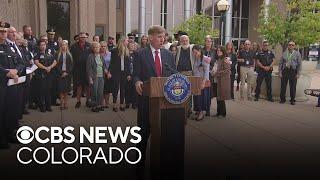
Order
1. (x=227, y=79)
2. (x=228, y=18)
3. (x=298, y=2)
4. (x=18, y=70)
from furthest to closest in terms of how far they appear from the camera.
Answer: (x=228, y=18) < (x=298, y=2) < (x=227, y=79) < (x=18, y=70)

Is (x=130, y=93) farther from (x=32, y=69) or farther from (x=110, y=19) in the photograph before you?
(x=110, y=19)

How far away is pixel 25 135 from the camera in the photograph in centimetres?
707

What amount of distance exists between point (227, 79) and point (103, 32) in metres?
18.9

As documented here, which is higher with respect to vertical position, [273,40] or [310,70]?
[273,40]

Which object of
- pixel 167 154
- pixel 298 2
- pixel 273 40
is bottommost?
pixel 167 154

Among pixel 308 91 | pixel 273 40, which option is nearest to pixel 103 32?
pixel 273 40

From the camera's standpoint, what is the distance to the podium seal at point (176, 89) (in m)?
3.91

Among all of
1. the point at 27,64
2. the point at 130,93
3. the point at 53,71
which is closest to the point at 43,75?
the point at 53,71

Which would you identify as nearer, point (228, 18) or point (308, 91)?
point (308, 91)

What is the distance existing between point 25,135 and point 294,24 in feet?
28.7

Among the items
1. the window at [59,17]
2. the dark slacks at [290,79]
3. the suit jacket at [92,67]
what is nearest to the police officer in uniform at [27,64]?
the suit jacket at [92,67]

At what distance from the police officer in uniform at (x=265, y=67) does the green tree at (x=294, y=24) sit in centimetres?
64

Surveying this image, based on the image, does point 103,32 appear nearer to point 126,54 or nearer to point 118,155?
point 126,54

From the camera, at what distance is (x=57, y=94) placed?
10.2m
